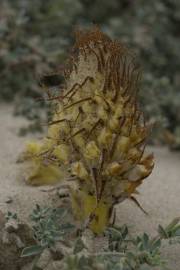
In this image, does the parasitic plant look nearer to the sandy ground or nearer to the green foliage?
the green foliage

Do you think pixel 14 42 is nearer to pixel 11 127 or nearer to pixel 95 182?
pixel 11 127

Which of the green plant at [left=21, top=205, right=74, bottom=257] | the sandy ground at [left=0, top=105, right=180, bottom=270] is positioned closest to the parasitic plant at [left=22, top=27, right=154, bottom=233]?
the green plant at [left=21, top=205, right=74, bottom=257]

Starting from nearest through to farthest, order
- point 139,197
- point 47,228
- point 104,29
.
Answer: point 47,228
point 139,197
point 104,29

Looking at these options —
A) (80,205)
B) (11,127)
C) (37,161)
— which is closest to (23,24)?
(11,127)

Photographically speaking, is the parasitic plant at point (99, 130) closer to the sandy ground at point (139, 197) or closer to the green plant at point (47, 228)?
the green plant at point (47, 228)

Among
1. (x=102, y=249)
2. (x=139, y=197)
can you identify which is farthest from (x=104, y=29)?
(x=102, y=249)

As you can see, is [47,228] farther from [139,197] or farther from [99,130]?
[139,197]
